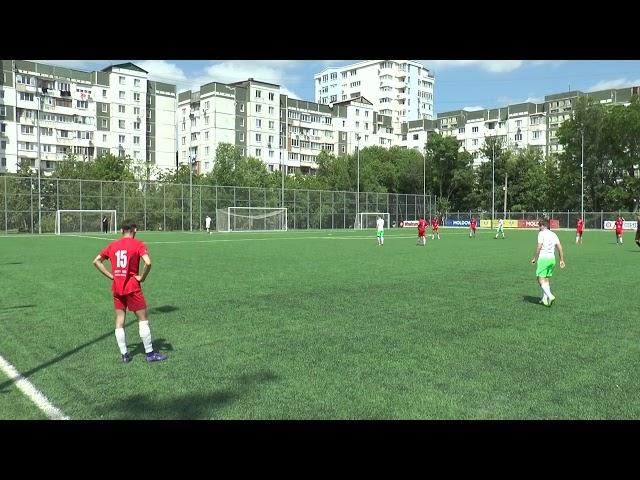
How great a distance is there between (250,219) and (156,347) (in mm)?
52649

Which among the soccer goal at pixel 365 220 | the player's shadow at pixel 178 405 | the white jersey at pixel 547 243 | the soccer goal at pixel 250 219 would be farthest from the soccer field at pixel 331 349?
the soccer goal at pixel 365 220

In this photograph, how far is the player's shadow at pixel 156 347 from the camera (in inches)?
294

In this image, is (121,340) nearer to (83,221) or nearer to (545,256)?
(545,256)

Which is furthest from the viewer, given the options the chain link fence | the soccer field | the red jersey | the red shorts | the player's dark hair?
the chain link fence

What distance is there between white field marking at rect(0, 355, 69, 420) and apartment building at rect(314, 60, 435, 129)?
4729 inches

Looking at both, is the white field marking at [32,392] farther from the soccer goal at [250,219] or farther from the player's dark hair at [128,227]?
the soccer goal at [250,219]

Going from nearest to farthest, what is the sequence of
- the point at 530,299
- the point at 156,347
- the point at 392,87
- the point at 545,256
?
1. the point at 156,347
2. the point at 545,256
3. the point at 530,299
4. the point at 392,87

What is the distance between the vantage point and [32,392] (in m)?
5.57

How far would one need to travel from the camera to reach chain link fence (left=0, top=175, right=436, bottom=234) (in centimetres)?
4778

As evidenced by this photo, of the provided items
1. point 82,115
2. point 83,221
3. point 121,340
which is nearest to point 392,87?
point 82,115

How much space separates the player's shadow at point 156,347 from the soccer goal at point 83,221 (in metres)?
44.7

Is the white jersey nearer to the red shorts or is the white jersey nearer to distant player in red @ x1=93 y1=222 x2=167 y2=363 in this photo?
distant player in red @ x1=93 y1=222 x2=167 y2=363

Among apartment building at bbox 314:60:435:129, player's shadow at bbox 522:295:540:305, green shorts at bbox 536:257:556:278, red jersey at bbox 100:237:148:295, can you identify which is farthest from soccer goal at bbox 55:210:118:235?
apartment building at bbox 314:60:435:129
